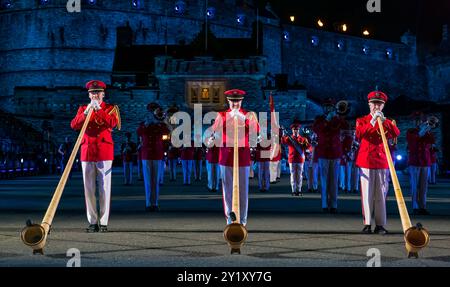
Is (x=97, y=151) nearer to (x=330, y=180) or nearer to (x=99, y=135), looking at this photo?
(x=99, y=135)

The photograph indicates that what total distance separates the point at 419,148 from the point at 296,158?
6133mm

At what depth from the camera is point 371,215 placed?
10781 millimetres

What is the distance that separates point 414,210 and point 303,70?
7962 centimetres

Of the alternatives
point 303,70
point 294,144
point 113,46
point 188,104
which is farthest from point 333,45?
point 294,144

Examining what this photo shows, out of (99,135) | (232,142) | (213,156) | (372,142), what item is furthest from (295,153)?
(99,135)

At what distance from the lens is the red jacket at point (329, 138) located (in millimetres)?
14227

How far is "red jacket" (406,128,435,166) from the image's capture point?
14328mm

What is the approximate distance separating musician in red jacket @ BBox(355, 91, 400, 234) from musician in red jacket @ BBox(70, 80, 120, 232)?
3.29m

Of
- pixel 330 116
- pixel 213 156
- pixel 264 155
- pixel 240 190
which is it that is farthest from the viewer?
pixel 213 156

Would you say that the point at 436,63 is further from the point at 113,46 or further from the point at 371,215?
the point at 371,215

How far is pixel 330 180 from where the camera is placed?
1405cm

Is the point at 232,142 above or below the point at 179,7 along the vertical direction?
below

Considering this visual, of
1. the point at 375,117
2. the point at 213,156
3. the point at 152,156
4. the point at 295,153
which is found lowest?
the point at 213,156

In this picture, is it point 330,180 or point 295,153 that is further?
point 295,153
